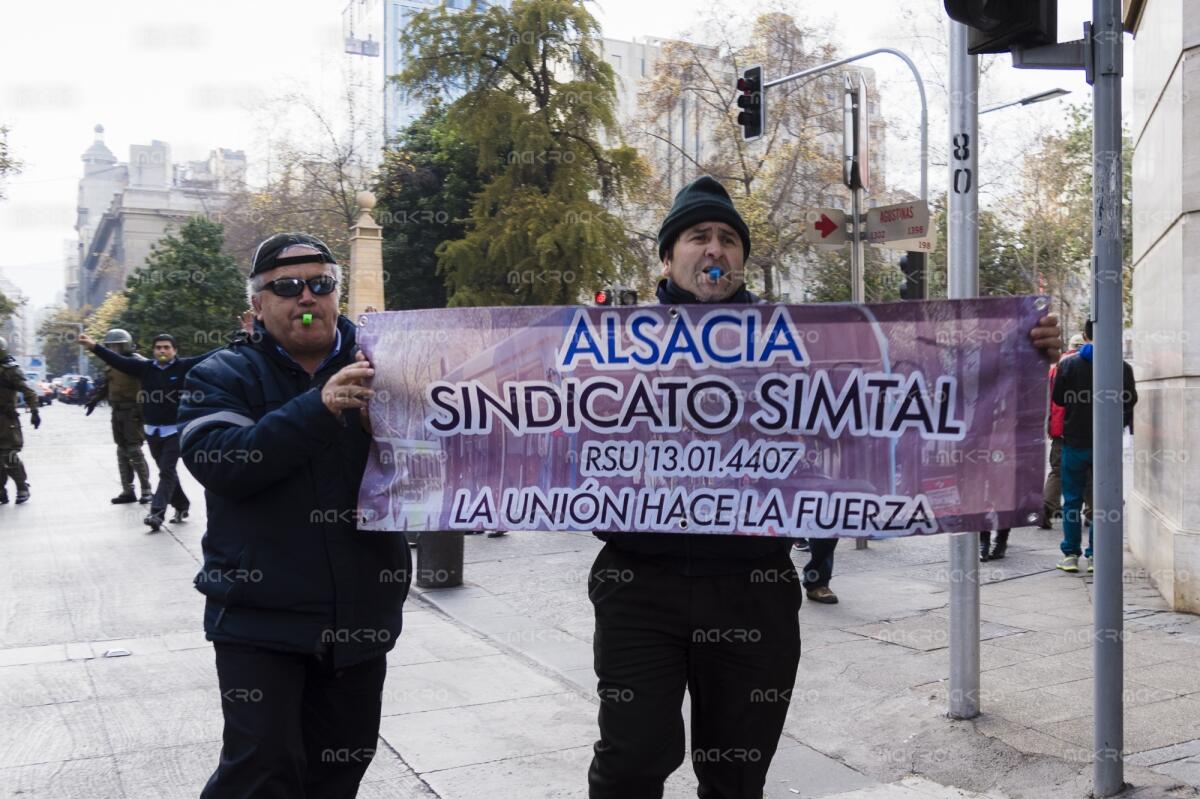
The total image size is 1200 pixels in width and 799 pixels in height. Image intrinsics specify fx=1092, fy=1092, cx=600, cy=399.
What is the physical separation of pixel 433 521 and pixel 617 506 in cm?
58

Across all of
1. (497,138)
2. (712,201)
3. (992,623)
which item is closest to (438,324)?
(712,201)


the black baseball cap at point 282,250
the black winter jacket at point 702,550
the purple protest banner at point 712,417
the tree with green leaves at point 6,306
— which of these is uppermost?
the tree with green leaves at point 6,306

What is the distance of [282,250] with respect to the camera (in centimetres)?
309

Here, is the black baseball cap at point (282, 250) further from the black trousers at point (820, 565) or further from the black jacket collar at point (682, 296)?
the black trousers at point (820, 565)

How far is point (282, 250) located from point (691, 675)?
1664mm

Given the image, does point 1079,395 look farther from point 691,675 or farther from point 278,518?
point 278,518

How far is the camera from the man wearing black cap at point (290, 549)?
282 cm

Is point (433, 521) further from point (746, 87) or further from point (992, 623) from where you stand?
point (746, 87)

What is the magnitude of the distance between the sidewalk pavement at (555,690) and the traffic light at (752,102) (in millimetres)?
9435

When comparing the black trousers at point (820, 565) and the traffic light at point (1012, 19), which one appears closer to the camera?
the traffic light at point (1012, 19)

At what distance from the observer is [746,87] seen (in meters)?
16.8

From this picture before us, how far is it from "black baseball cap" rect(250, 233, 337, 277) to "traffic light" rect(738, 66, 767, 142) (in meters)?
14.4

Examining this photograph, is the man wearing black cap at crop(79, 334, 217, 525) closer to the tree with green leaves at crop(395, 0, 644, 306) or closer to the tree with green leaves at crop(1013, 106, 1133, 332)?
the tree with green leaves at crop(395, 0, 644, 306)

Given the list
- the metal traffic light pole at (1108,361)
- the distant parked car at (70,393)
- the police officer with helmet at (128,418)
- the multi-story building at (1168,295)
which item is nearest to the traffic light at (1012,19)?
the metal traffic light pole at (1108,361)
